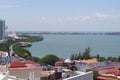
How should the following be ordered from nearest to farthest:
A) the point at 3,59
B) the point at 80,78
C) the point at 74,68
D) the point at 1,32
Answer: the point at 80,78 < the point at 74,68 < the point at 3,59 < the point at 1,32

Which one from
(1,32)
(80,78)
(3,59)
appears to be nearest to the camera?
(80,78)

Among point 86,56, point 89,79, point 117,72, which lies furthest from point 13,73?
point 86,56

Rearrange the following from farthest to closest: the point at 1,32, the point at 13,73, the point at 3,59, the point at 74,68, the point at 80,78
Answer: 1. the point at 1,32
2. the point at 3,59
3. the point at 74,68
4. the point at 13,73
5. the point at 80,78

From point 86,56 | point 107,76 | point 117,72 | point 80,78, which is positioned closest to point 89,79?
point 80,78

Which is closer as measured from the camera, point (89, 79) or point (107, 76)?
point (89, 79)

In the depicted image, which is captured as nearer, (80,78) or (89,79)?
(80,78)

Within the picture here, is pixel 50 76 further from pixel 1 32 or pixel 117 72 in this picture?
pixel 1 32
